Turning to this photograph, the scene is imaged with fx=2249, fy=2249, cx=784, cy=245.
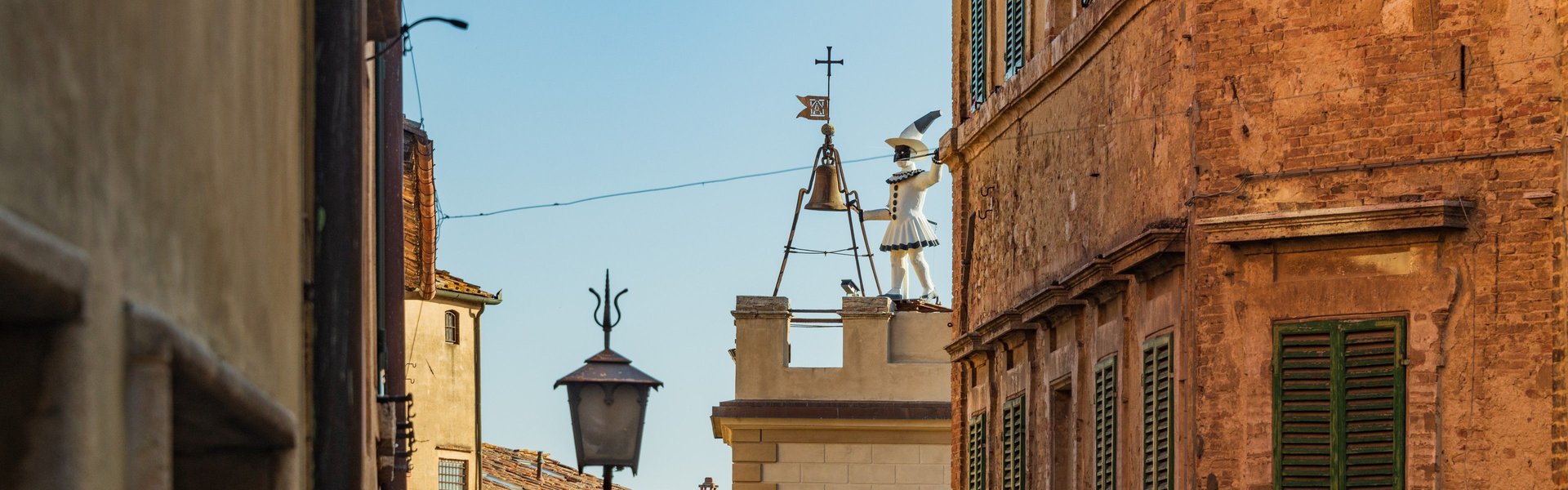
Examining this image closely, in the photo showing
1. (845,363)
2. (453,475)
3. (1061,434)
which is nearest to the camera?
(1061,434)

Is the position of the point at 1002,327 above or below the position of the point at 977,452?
above

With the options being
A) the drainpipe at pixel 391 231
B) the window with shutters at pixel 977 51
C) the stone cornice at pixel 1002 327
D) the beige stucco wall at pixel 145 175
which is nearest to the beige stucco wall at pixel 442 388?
the window with shutters at pixel 977 51

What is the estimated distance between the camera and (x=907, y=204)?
31.9 metres

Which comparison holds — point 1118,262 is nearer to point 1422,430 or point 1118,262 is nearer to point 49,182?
point 1422,430

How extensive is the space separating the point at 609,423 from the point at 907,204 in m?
21.3

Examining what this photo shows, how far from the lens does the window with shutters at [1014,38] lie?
63.7ft

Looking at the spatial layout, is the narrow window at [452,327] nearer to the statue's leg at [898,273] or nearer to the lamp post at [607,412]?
the statue's leg at [898,273]

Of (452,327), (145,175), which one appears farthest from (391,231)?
(452,327)

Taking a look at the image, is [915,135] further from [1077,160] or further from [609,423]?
[609,423]

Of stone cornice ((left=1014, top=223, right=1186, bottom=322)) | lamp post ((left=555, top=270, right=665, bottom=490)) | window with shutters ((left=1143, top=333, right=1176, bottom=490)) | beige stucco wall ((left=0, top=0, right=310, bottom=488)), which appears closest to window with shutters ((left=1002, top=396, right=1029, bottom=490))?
stone cornice ((left=1014, top=223, right=1186, bottom=322))

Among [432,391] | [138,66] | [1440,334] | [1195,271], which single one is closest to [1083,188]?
[1195,271]

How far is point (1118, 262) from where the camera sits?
15.5 m

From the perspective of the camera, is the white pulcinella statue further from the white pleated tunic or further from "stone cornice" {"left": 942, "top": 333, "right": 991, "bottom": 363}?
"stone cornice" {"left": 942, "top": 333, "right": 991, "bottom": 363}

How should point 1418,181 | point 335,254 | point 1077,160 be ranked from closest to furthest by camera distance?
point 335,254, point 1418,181, point 1077,160
